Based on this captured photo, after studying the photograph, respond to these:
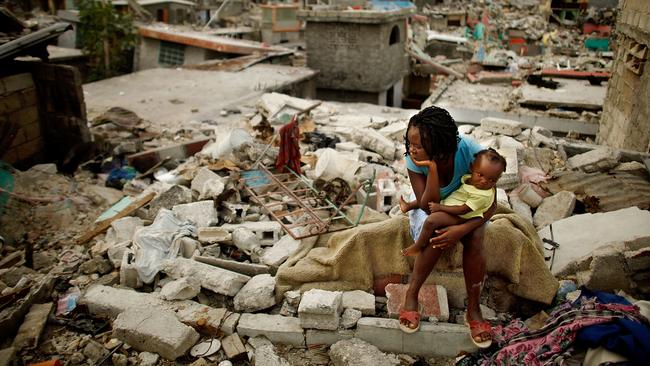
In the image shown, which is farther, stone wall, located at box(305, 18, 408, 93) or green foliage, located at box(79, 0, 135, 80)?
green foliage, located at box(79, 0, 135, 80)

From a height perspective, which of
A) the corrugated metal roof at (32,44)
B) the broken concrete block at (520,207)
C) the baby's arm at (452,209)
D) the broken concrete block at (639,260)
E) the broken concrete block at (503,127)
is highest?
the corrugated metal roof at (32,44)

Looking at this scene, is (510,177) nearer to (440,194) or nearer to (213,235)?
(440,194)

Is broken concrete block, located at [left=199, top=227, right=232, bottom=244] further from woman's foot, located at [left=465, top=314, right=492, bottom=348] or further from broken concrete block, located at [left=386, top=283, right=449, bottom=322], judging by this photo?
woman's foot, located at [left=465, top=314, right=492, bottom=348]

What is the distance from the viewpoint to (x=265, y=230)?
4.71m

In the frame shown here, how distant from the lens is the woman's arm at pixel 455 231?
9.78ft

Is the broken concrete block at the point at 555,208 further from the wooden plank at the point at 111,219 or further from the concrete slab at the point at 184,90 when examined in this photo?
the concrete slab at the point at 184,90

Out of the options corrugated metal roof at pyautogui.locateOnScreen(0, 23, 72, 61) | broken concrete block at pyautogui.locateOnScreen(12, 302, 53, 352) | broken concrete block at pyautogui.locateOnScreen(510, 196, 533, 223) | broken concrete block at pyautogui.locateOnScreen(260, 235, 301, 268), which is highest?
corrugated metal roof at pyautogui.locateOnScreen(0, 23, 72, 61)

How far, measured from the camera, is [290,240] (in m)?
4.53

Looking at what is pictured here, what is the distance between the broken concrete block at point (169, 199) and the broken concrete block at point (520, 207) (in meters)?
3.71

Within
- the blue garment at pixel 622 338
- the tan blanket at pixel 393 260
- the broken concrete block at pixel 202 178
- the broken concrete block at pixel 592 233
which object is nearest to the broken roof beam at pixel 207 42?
the broken concrete block at pixel 202 178

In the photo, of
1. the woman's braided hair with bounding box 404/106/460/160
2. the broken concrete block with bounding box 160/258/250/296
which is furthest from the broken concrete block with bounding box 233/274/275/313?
the woman's braided hair with bounding box 404/106/460/160

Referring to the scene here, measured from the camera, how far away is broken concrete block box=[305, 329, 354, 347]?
346 cm

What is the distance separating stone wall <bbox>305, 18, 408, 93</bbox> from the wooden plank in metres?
9.84

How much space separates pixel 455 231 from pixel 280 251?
6.25ft
